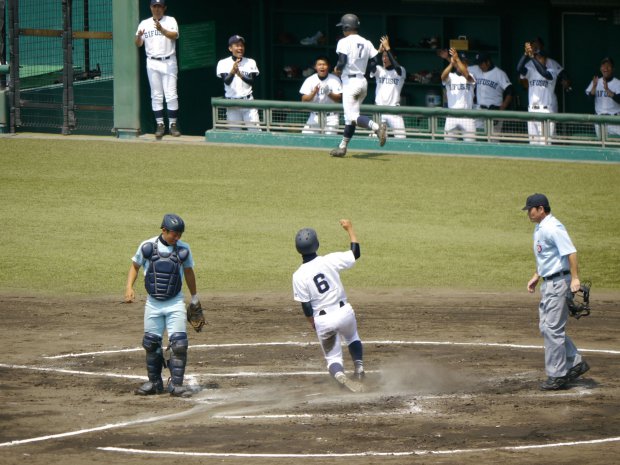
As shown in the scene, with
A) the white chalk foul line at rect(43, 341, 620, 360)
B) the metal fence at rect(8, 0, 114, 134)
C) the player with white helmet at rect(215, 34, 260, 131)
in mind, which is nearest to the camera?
the white chalk foul line at rect(43, 341, 620, 360)

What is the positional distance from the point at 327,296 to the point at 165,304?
Answer: 1.42m

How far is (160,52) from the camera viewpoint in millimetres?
22734

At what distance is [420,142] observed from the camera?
2261 cm

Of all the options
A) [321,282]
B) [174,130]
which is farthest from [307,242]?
[174,130]

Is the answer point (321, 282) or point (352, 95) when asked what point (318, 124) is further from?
point (321, 282)

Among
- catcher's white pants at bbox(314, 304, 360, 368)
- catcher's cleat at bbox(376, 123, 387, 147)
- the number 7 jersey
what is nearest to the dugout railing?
catcher's cleat at bbox(376, 123, 387, 147)

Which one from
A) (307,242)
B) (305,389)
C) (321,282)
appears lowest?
(305,389)

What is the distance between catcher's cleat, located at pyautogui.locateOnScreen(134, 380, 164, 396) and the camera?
441 inches

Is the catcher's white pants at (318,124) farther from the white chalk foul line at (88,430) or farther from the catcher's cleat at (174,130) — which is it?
the white chalk foul line at (88,430)

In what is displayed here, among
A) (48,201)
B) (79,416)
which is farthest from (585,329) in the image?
(48,201)

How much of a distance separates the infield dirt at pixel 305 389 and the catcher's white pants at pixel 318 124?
7.65m

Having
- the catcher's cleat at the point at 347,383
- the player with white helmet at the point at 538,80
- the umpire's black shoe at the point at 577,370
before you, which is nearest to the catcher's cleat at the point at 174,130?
the player with white helmet at the point at 538,80

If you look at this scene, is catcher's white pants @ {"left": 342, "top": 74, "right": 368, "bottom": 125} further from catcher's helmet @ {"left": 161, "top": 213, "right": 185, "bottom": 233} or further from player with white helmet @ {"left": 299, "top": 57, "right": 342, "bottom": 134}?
catcher's helmet @ {"left": 161, "top": 213, "right": 185, "bottom": 233}

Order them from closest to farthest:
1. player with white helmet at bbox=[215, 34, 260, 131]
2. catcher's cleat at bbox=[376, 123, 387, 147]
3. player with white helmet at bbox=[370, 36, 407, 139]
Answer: catcher's cleat at bbox=[376, 123, 387, 147] → player with white helmet at bbox=[215, 34, 260, 131] → player with white helmet at bbox=[370, 36, 407, 139]
